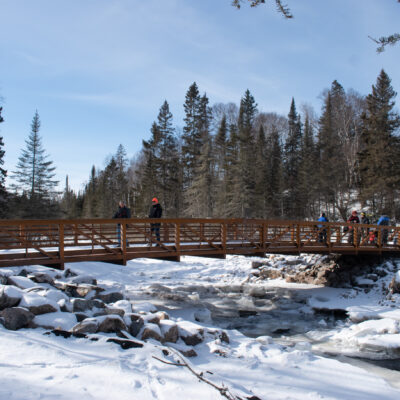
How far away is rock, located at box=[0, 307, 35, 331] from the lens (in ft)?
21.4

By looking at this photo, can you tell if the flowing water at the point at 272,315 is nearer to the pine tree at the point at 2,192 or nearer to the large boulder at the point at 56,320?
the large boulder at the point at 56,320

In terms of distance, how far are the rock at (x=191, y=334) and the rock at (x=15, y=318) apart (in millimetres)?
3184

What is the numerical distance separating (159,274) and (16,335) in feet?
46.2

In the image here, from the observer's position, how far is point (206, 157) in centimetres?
3419

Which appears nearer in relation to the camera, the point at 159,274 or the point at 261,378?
the point at 261,378

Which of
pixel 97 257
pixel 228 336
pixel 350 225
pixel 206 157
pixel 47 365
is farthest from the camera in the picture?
pixel 206 157

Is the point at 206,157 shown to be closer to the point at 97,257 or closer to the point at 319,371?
the point at 97,257

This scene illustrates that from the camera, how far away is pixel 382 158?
93.0 ft

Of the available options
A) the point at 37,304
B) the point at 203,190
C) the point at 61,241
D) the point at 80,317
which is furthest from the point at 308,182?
the point at 37,304

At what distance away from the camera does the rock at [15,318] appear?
21.4 ft

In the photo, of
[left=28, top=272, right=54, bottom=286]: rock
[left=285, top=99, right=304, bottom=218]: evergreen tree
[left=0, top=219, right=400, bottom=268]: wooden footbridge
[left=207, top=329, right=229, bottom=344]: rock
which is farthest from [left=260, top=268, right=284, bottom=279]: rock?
[left=285, top=99, right=304, bottom=218]: evergreen tree

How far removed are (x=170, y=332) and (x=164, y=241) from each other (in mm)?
4562

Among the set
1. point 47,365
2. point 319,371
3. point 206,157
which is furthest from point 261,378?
point 206,157

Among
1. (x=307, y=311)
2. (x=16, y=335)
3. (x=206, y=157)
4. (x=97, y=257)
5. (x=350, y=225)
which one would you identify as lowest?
(x=307, y=311)
